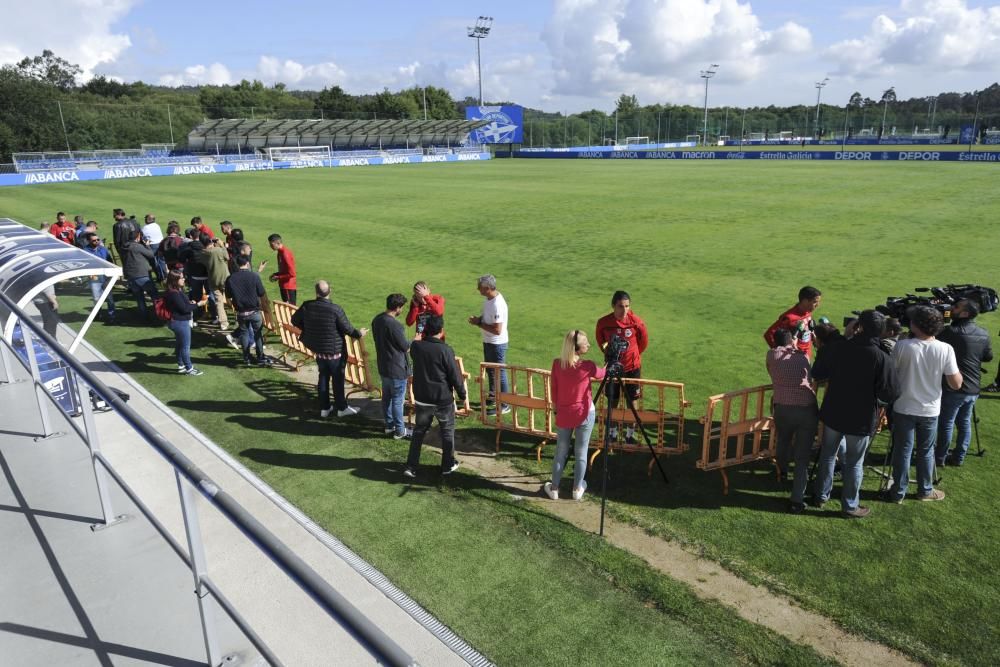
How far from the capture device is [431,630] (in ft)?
14.8

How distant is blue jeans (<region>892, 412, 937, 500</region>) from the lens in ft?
19.9

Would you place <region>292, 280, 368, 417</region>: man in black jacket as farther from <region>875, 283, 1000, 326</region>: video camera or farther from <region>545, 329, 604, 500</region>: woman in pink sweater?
<region>875, 283, 1000, 326</region>: video camera

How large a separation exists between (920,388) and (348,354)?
6.98 m

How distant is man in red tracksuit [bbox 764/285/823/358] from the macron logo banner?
8353 centimetres

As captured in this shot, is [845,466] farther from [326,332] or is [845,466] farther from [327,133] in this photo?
[327,133]

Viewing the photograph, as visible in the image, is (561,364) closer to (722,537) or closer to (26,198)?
(722,537)

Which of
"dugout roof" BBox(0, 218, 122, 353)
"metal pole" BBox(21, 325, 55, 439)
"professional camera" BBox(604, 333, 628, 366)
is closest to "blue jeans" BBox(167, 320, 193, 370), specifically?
"dugout roof" BBox(0, 218, 122, 353)

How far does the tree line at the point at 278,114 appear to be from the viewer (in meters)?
66.9

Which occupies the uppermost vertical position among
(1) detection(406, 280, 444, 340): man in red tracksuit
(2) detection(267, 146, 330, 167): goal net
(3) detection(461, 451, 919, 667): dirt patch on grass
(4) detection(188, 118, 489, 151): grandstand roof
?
(4) detection(188, 118, 489, 151): grandstand roof

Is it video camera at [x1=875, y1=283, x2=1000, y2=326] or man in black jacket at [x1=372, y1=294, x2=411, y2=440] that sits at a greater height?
video camera at [x1=875, y1=283, x2=1000, y2=326]

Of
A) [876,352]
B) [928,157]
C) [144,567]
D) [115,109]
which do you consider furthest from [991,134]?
[115,109]

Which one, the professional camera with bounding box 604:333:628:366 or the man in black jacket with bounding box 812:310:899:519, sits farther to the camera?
the professional camera with bounding box 604:333:628:366

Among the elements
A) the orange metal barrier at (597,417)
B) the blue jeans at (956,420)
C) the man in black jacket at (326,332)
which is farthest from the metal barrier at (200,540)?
the blue jeans at (956,420)

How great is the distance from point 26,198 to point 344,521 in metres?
41.4
